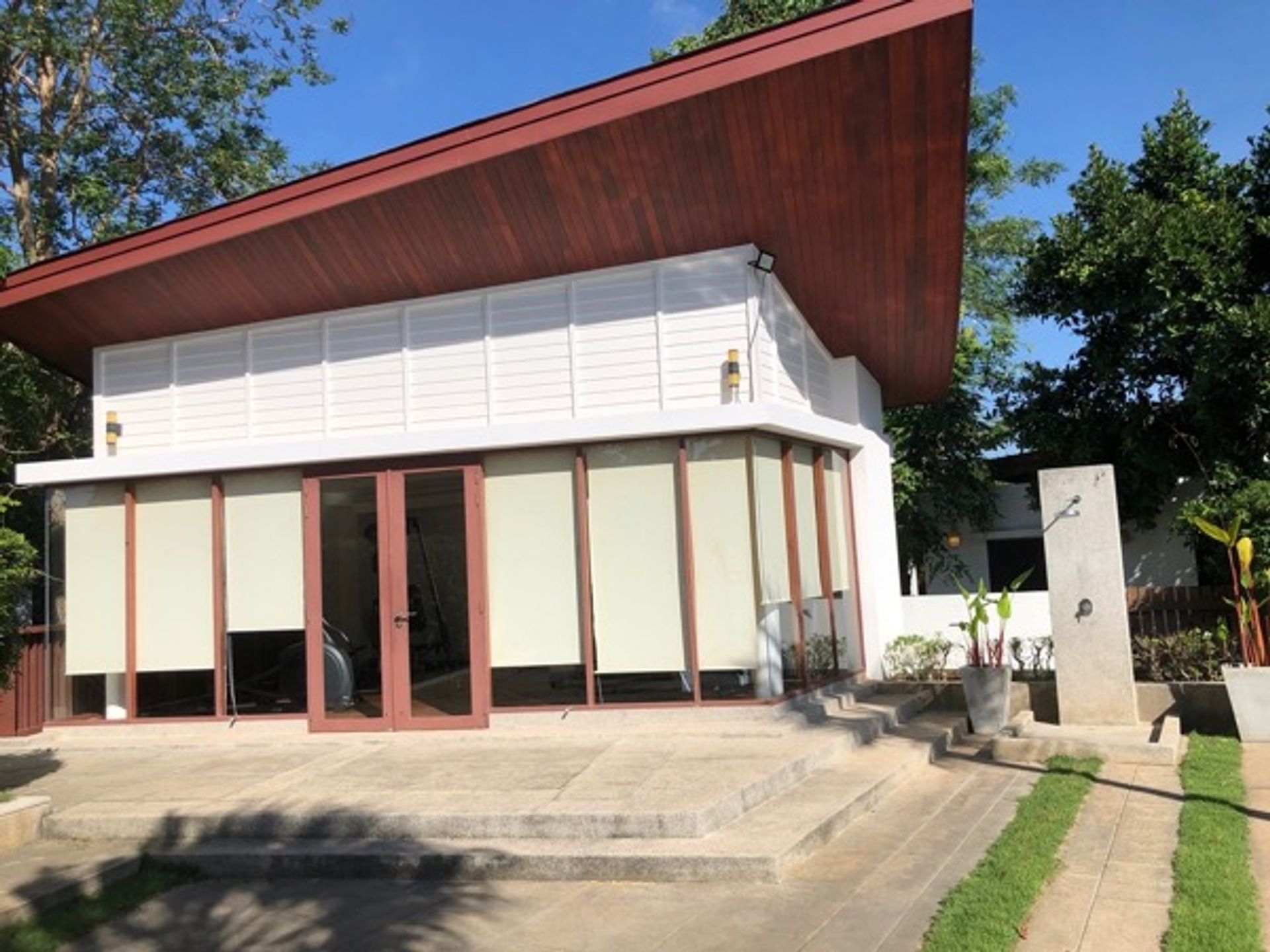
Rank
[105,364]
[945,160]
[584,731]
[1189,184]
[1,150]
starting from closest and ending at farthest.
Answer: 1. [945,160]
2. [584,731]
3. [105,364]
4. [1189,184]
5. [1,150]

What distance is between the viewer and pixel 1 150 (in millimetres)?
14891

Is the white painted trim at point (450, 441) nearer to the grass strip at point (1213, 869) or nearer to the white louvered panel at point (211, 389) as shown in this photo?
the white louvered panel at point (211, 389)

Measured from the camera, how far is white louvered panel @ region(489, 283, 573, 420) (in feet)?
28.7

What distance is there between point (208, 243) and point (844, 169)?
5295mm

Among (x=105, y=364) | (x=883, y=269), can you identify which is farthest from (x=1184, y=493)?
(x=105, y=364)

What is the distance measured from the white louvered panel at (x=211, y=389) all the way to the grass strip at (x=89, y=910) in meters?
4.72

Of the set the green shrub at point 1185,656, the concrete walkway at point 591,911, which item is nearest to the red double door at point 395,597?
the concrete walkway at point 591,911

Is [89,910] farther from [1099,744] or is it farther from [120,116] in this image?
[120,116]

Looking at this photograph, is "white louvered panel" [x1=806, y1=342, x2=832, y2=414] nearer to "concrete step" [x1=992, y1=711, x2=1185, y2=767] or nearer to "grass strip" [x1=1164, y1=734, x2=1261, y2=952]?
"concrete step" [x1=992, y1=711, x2=1185, y2=767]

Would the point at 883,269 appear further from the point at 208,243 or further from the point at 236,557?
the point at 236,557

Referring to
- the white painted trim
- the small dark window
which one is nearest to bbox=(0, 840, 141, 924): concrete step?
the white painted trim

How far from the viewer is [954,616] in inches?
492

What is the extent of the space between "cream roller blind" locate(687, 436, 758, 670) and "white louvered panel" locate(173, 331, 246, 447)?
14.4ft

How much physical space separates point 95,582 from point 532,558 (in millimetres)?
4318
